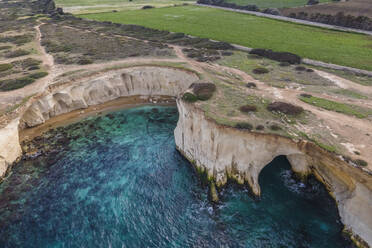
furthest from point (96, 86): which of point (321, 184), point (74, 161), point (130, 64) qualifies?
point (321, 184)

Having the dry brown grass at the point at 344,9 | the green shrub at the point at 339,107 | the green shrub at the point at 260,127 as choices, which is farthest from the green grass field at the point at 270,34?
the green shrub at the point at 260,127

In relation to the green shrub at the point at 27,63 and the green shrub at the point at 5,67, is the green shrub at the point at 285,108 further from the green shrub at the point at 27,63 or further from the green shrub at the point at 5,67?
the green shrub at the point at 5,67

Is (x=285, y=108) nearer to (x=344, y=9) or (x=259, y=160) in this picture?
(x=259, y=160)

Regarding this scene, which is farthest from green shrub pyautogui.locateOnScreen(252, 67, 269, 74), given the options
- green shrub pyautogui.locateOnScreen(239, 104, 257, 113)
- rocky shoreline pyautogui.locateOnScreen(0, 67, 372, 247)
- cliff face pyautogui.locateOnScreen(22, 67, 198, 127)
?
green shrub pyautogui.locateOnScreen(239, 104, 257, 113)

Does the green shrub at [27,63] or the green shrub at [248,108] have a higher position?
the green shrub at [248,108]

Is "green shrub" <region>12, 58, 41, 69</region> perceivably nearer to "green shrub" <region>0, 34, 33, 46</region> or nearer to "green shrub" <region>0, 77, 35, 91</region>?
"green shrub" <region>0, 77, 35, 91</region>

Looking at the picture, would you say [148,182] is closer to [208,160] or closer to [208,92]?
[208,160]

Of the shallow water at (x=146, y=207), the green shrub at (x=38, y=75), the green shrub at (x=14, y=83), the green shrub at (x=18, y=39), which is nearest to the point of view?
the shallow water at (x=146, y=207)
